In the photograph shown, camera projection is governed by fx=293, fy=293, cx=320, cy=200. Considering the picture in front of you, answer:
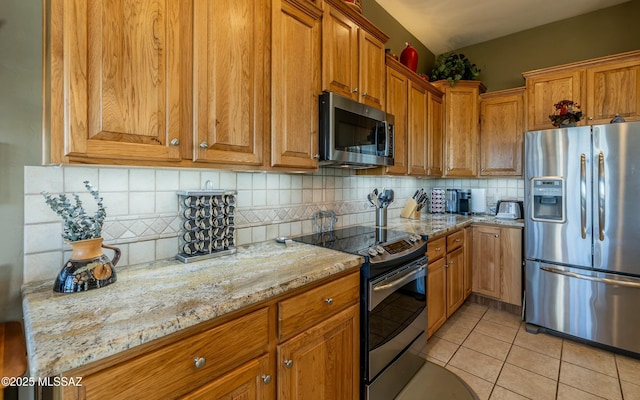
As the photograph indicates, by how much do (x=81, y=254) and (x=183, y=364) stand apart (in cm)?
56

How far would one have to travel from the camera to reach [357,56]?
2033 mm

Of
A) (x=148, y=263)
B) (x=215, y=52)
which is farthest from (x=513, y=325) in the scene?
(x=215, y=52)

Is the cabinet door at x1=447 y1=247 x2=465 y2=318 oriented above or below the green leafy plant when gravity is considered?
below

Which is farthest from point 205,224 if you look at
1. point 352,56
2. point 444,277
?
point 444,277

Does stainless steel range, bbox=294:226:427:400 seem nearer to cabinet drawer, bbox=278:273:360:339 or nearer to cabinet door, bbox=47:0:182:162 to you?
cabinet drawer, bbox=278:273:360:339

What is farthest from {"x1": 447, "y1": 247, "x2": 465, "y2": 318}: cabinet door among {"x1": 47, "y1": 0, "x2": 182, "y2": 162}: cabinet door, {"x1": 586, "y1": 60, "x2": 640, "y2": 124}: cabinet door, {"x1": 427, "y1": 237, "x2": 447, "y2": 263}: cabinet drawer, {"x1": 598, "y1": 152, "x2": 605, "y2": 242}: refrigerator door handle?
{"x1": 47, "y1": 0, "x2": 182, "y2": 162}: cabinet door

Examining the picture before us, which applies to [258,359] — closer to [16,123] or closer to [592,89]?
[16,123]

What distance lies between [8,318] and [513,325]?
3446 mm

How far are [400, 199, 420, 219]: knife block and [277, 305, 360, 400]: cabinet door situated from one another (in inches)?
69.5

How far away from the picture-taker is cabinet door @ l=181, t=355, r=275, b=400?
2.89ft

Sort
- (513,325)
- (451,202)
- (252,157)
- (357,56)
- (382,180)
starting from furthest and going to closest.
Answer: (451,202), (382,180), (513,325), (357,56), (252,157)

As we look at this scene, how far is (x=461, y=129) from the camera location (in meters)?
3.37

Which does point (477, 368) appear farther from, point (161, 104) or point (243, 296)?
point (161, 104)

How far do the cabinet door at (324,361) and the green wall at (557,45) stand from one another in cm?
359
